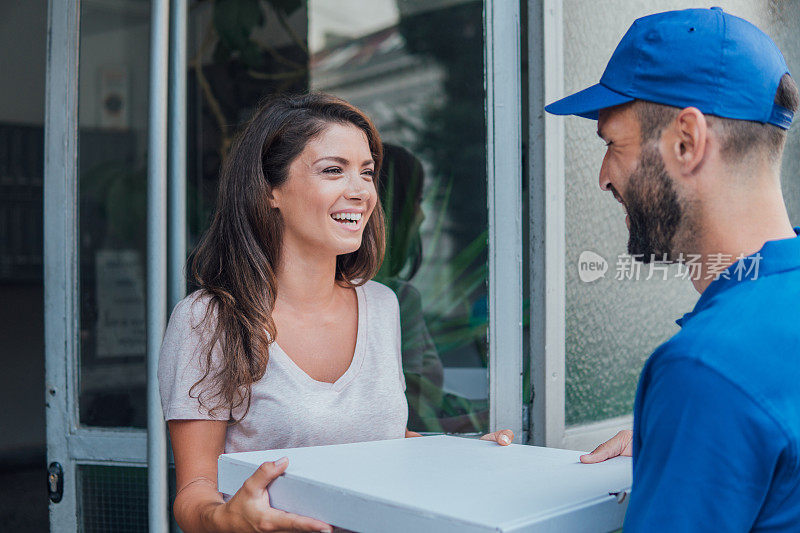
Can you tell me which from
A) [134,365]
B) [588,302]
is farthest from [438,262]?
[134,365]

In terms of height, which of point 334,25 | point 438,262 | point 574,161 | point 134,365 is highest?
point 334,25

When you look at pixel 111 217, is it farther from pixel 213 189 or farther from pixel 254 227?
pixel 254 227

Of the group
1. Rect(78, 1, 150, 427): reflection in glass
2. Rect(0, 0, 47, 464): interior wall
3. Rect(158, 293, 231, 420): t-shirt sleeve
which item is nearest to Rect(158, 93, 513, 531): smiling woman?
Rect(158, 293, 231, 420): t-shirt sleeve

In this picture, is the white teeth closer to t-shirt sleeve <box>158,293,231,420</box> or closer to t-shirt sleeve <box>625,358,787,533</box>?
t-shirt sleeve <box>158,293,231,420</box>

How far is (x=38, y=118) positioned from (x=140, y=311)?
125 cm

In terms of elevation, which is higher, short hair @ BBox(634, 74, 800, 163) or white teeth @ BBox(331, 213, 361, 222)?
short hair @ BBox(634, 74, 800, 163)

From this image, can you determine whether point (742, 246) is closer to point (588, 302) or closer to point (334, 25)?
point (588, 302)

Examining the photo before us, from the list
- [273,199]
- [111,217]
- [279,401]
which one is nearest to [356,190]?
[273,199]

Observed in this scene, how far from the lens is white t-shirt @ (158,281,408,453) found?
1.34m

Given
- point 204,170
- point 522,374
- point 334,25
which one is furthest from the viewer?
point 204,170

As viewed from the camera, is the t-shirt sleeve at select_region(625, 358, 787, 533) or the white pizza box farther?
the white pizza box

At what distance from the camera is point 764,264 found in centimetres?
81

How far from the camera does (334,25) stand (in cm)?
319

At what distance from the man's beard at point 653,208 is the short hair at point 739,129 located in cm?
3
